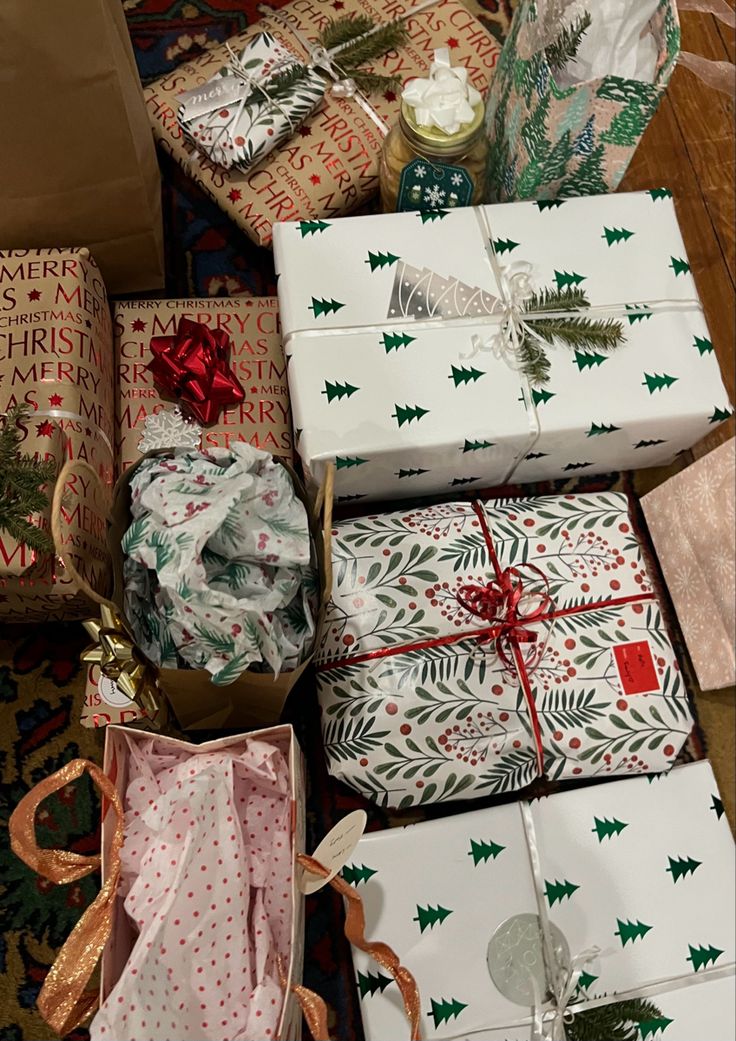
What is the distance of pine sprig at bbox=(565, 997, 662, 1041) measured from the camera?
3.36 feet

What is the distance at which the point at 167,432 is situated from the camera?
118 cm

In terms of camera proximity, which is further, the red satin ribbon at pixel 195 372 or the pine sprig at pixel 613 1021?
the red satin ribbon at pixel 195 372

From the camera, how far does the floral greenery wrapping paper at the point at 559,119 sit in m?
1.03

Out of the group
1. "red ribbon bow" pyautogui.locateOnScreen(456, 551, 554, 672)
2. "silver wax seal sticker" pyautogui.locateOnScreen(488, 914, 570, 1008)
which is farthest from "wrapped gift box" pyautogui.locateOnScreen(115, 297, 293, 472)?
"silver wax seal sticker" pyautogui.locateOnScreen(488, 914, 570, 1008)

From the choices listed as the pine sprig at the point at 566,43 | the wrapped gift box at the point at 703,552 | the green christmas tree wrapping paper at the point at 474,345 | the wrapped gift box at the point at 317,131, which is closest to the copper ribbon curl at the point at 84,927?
the green christmas tree wrapping paper at the point at 474,345

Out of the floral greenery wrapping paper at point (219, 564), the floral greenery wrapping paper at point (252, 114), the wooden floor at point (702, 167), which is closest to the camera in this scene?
the floral greenery wrapping paper at point (219, 564)

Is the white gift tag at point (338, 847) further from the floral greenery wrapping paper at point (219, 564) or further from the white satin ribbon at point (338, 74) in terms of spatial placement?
the white satin ribbon at point (338, 74)

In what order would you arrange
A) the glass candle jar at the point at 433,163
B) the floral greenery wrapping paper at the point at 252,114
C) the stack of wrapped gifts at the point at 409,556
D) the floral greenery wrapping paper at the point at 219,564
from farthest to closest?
the floral greenery wrapping paper at the point at 252,114
the glass candle jar at the point at 433,163
the stack of wrapped gifts at the point at 409,556
the floral greenery wrapping paper at the point at 219,564

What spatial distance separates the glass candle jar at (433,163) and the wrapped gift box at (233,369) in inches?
10.3

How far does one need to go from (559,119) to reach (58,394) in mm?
725

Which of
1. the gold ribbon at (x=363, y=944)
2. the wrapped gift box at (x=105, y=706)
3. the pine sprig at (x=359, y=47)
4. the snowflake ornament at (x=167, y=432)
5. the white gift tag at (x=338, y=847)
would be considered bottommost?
the gold ribbon at (x=363, y=944)

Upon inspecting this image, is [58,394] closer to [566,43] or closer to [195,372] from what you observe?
[195,372]

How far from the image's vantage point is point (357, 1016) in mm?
1151

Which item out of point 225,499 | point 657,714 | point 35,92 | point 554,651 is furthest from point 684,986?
point 35,92
